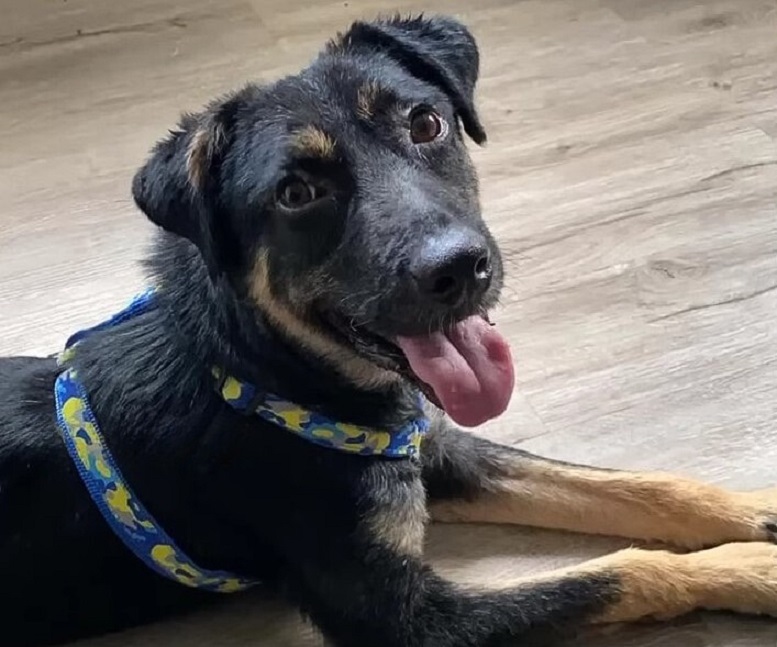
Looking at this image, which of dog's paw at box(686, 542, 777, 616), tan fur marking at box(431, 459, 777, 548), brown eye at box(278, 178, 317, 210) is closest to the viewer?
brown eye at box(278, 178, 317, 210)

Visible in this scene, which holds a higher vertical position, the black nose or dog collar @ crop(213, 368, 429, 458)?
the black nose

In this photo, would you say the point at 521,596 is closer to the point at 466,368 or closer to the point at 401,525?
the point at 401,525

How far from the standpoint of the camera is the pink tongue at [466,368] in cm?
199

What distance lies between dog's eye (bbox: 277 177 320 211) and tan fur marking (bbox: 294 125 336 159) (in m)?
0.05

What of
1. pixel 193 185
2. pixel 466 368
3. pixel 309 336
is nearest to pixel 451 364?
pixel 466 368

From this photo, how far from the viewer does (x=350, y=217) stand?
1.93m

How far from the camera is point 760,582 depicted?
2164 millimetres

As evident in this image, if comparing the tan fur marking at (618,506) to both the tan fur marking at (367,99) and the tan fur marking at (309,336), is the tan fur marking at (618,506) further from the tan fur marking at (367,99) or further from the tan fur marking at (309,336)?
the tan fur marking at (367,99)

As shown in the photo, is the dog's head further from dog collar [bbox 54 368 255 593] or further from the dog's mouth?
dog collar [bbox 54 368 255 593]

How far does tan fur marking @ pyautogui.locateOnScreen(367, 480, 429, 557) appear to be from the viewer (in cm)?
206

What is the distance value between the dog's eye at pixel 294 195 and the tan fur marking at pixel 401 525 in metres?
0.52

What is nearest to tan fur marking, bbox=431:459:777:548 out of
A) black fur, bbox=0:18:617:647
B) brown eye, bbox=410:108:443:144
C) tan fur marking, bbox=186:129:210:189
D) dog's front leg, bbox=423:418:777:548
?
dog's front leg, bbox=423:418:777:548

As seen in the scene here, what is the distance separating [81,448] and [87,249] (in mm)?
1100

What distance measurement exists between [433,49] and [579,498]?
2.84ft
